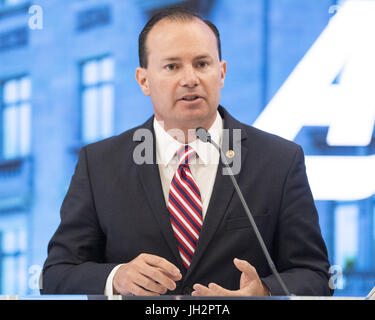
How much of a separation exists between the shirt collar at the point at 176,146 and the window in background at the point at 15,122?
177cm

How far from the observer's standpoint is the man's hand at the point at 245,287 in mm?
1779

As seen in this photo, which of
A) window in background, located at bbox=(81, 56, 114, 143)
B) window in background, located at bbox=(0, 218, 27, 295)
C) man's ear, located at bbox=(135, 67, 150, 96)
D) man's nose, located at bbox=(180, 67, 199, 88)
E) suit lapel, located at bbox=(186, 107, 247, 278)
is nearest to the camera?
suit lapel, located at bbox=(186, 107, 247, 278)

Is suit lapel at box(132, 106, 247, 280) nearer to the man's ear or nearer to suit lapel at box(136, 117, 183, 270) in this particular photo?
suit lapel at box(136, 117, 183, 270)

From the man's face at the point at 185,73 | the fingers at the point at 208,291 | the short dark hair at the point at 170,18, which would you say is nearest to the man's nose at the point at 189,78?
the man's face at the point at 185,73

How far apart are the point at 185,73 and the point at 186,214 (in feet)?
1.83

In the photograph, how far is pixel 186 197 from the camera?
7.59 feet

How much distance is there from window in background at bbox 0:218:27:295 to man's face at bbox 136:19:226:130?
73.4 inches

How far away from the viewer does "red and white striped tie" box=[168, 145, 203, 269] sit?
2.28 metres

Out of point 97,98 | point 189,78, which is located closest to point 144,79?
point 189,78

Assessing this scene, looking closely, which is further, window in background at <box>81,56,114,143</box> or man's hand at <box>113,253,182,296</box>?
window in background at <box>81,56,114,143</box>

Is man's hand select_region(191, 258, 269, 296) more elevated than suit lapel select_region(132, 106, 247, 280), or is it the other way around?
suit lapel select_region(132, 106, 247, 280)

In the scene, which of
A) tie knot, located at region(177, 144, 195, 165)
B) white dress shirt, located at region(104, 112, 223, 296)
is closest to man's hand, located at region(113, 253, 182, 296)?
white dress shirt, located at region(104, 112, 223, 296)

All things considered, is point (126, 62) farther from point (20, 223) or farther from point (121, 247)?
point (121, 247)

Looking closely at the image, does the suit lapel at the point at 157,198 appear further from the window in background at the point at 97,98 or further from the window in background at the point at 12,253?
the window in background at the point at 12,253
